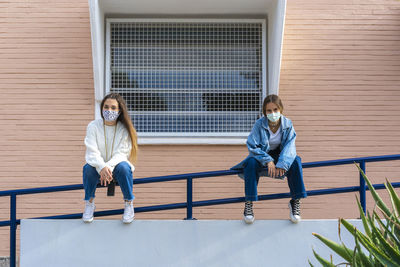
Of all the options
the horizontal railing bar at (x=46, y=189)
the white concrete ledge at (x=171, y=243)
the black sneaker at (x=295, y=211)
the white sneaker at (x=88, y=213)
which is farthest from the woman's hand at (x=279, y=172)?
the horizontal railing bar at (x=46, y=189)

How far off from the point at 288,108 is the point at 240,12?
1.56m

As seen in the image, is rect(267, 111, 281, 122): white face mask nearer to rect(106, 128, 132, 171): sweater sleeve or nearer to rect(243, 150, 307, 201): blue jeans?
rect(243, 150, 307, 201): blue jeans

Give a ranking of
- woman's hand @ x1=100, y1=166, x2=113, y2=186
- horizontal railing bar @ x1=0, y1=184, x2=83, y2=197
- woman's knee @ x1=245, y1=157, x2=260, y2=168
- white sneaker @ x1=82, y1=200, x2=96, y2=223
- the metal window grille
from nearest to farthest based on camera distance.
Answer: woman's hand @ x1=100, y1=166, x2=113, y2=186
woman's knee @ x1=245, y1=157, x2=260, y2=168
white sneaker @ x1=82, y1=200, x2=96, y2=223
horizontal railing bar @ x1=0, y1=184, x2=83, y2=197
the metal window grille

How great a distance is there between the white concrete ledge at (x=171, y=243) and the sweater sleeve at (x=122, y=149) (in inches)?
24.6

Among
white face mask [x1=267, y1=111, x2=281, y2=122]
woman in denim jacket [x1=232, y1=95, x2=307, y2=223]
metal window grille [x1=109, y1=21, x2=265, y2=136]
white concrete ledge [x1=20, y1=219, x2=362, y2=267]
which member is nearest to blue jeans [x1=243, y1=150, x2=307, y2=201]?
woman in denim jacket [x1=232, y1=95, x2=307, y2=223]

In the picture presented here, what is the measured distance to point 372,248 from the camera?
2.29 metres

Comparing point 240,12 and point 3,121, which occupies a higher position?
point 240,12

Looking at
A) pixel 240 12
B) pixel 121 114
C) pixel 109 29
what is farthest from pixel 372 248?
pixel 109 29

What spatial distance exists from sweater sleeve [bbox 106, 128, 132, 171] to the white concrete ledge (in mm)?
624

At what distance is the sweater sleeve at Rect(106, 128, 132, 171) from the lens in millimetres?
4551

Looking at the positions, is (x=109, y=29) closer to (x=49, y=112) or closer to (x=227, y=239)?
(x=49, y=112)

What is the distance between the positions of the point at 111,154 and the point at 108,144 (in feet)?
0.36

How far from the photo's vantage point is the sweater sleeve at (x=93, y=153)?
445 cm

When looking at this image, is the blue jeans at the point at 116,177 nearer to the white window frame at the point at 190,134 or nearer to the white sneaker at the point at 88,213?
the white sneaker at the point at 88,213
